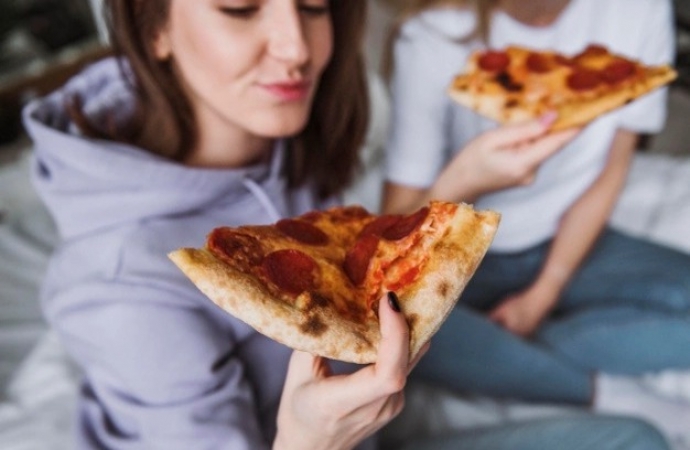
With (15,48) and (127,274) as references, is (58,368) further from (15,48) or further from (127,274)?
(15,48)

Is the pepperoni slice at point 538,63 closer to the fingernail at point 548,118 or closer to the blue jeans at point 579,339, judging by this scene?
the fingernail at point 548,118

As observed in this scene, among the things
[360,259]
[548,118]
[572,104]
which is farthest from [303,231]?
[572,104]

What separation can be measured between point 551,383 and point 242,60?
3.16 ft

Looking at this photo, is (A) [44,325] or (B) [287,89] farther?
(A) [44,325]

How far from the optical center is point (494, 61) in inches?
50.5

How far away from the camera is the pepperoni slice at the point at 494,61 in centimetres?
128

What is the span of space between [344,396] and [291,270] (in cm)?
15

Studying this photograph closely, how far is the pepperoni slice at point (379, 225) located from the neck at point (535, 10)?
0.84m

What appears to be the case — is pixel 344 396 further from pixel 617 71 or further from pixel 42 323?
pixel 42 323

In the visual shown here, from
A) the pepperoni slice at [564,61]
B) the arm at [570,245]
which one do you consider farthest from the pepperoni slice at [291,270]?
the arm at [570,245]

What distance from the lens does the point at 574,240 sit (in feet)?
5.12

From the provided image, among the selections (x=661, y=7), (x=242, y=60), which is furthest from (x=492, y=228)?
(x=661, y=7)

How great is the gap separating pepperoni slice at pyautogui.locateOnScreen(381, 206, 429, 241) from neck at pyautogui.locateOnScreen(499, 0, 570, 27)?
86 centimetres

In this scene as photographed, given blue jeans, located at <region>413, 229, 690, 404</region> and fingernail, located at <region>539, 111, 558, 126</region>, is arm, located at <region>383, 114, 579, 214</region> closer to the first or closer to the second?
fingernail, located at <region>539, 111, 558, 126</region>
